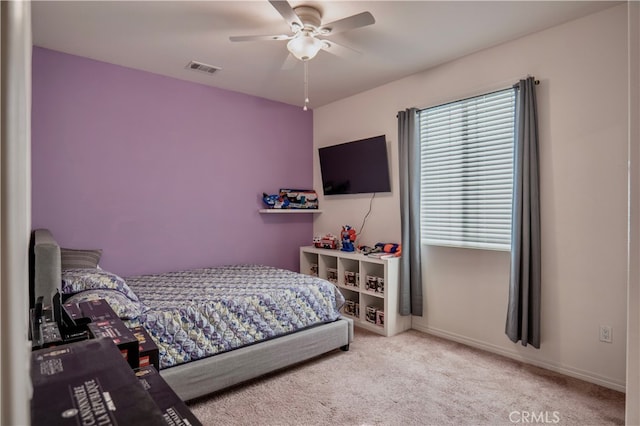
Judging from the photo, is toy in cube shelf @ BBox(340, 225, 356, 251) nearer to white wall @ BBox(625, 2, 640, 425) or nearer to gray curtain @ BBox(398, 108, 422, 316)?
gray curtain @ BBox(398, 108, 422, 316)

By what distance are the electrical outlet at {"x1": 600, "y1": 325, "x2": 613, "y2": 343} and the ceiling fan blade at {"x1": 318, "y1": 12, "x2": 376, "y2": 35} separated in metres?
2.58

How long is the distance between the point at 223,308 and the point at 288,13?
1.92 metres

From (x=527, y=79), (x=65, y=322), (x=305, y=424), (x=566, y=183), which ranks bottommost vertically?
(x=305, y=424)

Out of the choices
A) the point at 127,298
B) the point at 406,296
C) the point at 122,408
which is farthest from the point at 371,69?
the point at 122,408

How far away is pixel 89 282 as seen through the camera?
2.17m

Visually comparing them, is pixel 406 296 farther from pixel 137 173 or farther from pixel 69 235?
pixel 69 235

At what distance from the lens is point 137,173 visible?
3.50 meters

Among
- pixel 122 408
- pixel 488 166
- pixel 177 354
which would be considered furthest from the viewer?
pixel 488 166

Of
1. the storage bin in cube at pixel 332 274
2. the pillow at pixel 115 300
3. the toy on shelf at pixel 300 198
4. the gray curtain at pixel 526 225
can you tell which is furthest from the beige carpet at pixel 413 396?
the toy on shelf at pixel 300 198

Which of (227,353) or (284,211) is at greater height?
(284,211)

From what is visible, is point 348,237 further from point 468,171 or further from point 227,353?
point 227,353

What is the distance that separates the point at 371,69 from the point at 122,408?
348cm

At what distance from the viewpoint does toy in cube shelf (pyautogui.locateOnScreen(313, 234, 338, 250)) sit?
4.27 m

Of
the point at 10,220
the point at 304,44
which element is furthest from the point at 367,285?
the point at 10,220
